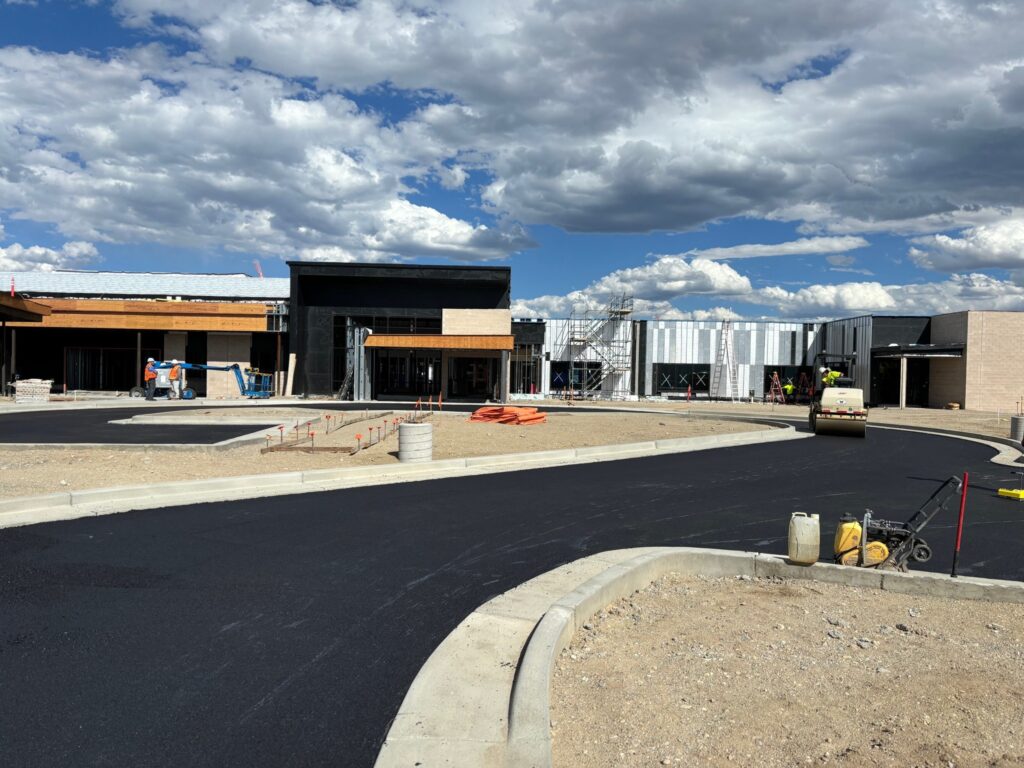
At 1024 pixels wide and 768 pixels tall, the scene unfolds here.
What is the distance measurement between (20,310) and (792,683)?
39.2 meters

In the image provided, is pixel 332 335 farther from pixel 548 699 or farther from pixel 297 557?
pixel 548 699

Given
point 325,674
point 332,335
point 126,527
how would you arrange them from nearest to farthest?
point 325,674 → point 126,527 → point 332,335

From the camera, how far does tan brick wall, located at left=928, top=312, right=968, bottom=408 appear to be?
39469 mm

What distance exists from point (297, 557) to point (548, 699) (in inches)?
173

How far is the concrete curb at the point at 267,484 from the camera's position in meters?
10.0

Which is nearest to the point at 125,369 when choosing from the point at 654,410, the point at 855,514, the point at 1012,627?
the point at 654,410

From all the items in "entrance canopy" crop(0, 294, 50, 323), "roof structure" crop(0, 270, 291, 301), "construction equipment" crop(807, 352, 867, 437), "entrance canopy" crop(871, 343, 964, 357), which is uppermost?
"roof structure" crop(0, 270, 291, 301)

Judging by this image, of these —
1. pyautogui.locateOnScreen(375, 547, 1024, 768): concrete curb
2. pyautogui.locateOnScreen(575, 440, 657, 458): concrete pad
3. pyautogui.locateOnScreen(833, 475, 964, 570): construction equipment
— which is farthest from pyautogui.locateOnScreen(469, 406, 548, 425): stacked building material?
pyautogui.locateOnScreen(833, 475, 964, 570): construction equipment

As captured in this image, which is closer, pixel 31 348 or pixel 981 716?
pixel 981 716

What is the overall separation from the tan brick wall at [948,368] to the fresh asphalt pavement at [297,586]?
29490 mm

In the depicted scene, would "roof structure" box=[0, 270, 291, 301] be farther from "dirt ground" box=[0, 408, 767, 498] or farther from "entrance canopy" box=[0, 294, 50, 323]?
"dirt ground" box=[0, 408, 767, 498]

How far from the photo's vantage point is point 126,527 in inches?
363

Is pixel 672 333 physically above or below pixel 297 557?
above

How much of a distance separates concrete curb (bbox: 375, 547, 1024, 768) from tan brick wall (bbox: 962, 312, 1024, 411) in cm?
3774
